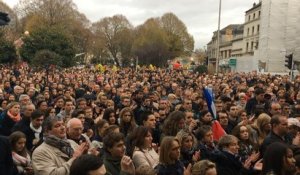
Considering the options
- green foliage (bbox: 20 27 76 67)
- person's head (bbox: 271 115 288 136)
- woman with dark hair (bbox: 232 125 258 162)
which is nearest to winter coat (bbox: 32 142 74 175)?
woman with dark hair (bbox: 232 125 258 162)

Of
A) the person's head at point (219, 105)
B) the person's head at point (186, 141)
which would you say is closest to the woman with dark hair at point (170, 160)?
the person's head at point (186, 141)

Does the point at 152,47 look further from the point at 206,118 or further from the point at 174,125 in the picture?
the point at 174,125

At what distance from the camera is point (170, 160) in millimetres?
4977

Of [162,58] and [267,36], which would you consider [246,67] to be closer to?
[267,36]

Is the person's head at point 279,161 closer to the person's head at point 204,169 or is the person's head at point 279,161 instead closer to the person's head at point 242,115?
the person's head at point 204,169

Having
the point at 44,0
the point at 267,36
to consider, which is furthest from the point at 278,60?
the point at 44,0

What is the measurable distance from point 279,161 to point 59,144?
8.01ft

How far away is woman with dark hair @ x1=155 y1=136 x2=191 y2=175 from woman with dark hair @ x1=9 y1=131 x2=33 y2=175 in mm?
1624

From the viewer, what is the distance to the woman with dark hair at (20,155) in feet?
17.2

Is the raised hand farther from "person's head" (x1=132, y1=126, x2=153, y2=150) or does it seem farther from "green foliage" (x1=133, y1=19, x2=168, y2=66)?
"green foliage" (x1=133, y1=19, x2=168, y2=66)

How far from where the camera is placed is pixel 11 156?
16.4 ft

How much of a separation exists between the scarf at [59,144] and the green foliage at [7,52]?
41.8 metres

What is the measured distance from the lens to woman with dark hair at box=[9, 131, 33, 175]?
5254 millimetres

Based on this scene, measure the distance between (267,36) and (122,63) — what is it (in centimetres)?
3827
